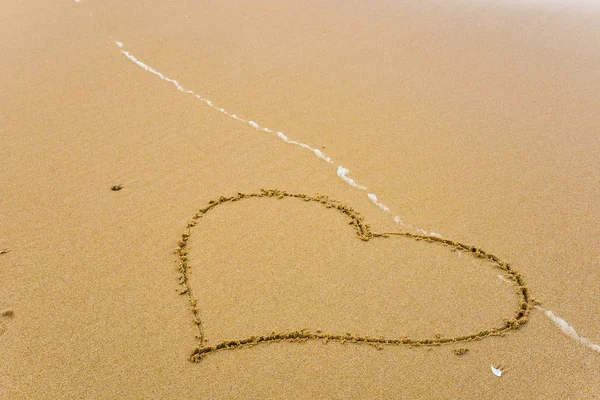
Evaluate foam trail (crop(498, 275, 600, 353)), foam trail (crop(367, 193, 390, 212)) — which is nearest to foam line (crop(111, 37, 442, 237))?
foam trail (crop(367, 193, 390, 212))

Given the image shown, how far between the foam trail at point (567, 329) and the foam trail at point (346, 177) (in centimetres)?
125

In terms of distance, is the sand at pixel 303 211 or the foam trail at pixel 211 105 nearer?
the sand at pixel 303 211

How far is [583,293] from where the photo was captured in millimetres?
2719

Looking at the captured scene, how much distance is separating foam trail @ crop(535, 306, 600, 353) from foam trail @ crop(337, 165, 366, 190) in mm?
1253

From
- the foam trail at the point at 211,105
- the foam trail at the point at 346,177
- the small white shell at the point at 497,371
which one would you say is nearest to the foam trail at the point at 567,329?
the small white shell at the point at 497,371

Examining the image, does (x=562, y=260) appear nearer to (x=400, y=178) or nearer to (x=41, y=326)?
(x=400, y=178)

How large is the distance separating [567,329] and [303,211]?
1.49 m

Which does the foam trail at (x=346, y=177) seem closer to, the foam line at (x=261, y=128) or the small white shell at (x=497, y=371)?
the foam line at (x=261, y=128)

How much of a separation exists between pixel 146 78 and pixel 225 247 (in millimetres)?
2301

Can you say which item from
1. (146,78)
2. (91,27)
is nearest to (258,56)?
(146,78)

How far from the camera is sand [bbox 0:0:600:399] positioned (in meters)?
2.44

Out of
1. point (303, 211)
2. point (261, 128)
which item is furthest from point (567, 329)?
point (261, 128)

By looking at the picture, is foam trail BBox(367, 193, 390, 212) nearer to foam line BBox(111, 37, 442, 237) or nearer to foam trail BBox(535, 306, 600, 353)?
foam line BBox(111, 37, 442, 237)

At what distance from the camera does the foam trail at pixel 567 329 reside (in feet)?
8.14
